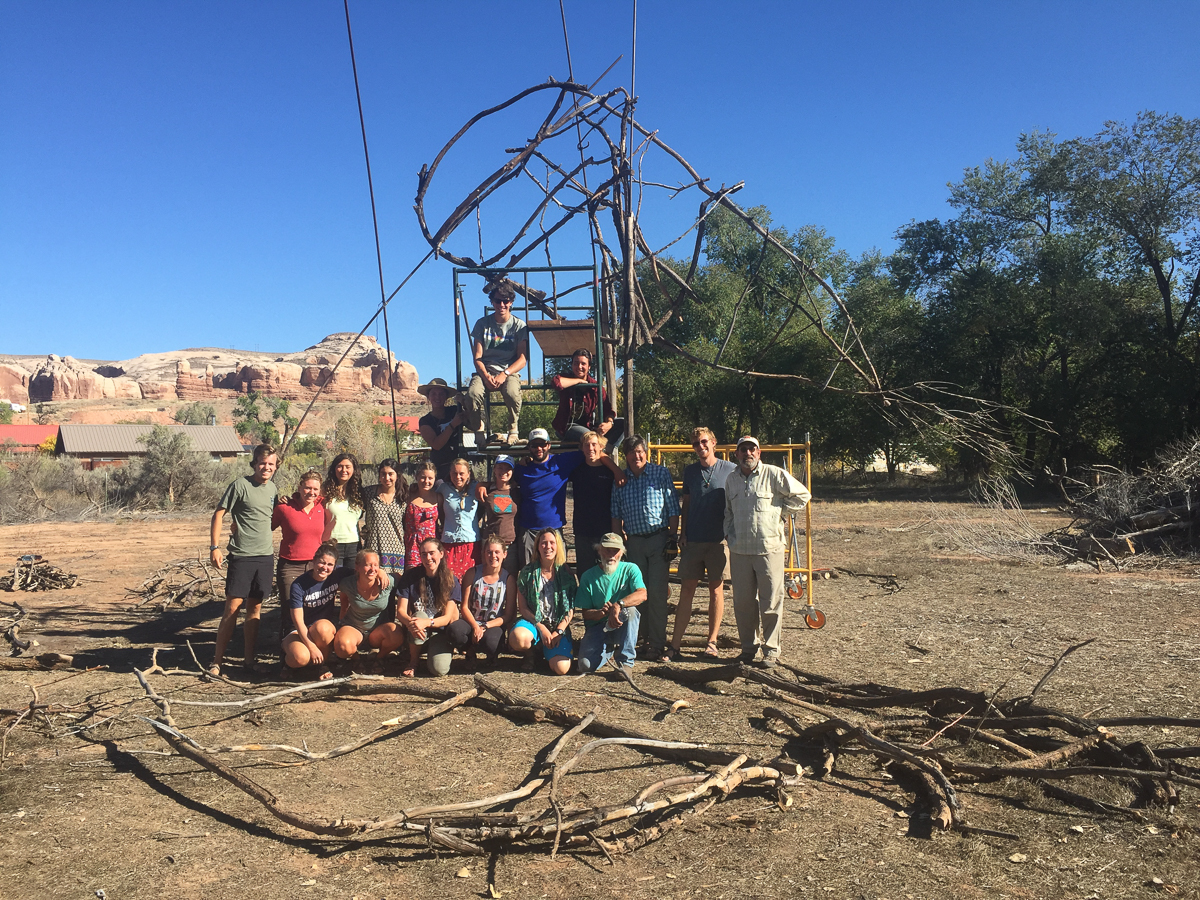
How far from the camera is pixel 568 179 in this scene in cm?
726

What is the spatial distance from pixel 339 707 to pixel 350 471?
1919mm

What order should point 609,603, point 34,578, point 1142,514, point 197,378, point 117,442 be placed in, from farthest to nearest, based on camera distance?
point 197,378 < point 117,442 < point 1142,514 < point 34,578 < point 609,603

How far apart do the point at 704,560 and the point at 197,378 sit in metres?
119

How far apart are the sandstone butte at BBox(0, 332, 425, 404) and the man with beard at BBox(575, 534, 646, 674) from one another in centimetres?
9670

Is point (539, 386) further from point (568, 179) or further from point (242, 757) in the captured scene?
point (242, 757)

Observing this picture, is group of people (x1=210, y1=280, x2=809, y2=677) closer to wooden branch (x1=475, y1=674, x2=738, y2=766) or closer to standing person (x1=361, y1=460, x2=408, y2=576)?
standing person (x1=361, y1=460, x2=408, y2=576)

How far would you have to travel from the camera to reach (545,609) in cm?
642

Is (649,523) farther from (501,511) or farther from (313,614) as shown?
(313,614)

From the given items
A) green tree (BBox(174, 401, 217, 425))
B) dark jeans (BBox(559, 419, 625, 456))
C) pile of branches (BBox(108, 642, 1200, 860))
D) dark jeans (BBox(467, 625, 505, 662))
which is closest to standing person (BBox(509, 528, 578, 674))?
dark jeans (BBox(467, 625, 505, 662))

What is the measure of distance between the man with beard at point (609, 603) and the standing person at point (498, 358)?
5.66 ft

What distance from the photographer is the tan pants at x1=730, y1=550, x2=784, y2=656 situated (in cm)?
644

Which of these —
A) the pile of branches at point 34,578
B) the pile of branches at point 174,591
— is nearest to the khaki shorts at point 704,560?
the pile of branches at point 174,591

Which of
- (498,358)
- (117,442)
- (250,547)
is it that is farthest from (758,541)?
(117,442)

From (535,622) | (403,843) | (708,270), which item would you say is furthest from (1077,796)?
(708,270)
